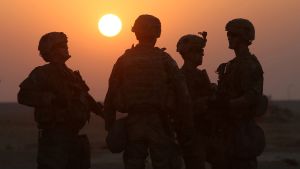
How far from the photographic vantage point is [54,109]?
10.3 m

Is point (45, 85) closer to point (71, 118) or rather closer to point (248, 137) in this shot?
point (71, 118)

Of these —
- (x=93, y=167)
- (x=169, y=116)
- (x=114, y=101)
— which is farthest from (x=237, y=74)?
(x=93, y=167)

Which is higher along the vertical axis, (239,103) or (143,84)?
(143,84)

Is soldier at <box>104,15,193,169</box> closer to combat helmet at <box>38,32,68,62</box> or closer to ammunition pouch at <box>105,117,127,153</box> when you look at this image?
ammunition pouch at <box>105,117,127,153</box>

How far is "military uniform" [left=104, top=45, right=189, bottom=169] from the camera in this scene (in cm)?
937

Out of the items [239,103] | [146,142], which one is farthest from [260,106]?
[146,142]

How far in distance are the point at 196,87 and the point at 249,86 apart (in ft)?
3.33

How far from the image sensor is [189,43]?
10703mm

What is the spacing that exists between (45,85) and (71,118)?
57 centimetres

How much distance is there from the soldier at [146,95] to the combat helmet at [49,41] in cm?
130

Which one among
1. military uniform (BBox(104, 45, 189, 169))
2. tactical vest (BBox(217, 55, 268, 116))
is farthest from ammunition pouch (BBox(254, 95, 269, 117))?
military uniform (BBox(104, 45, 189, 169))

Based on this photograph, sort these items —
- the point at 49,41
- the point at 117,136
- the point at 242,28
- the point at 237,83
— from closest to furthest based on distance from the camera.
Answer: the point at 117,136 < the point at 237,83 < the point at 242,28 < the point at 49,41

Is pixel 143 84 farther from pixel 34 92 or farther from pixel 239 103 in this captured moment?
pixel 34 92

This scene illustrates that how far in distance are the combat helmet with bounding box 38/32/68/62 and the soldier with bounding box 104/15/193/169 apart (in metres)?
1.30
